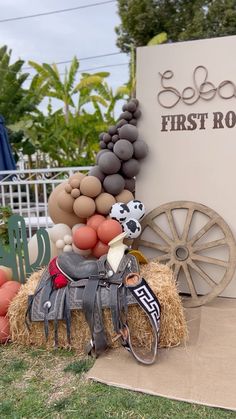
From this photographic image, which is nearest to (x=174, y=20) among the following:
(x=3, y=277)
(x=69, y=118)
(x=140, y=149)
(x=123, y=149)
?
(x=69, y=118)

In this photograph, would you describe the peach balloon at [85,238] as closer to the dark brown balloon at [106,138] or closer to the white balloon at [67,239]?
the white balloon at [67,239]

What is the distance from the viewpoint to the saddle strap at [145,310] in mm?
2357

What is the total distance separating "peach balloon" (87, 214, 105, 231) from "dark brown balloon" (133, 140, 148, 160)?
1.92ft

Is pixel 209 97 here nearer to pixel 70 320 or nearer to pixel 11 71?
pixel 70 320

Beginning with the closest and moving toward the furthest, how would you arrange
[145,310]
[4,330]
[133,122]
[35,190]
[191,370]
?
[191,370] < [145,310] < [4,330] < [133,122] < [35,190]

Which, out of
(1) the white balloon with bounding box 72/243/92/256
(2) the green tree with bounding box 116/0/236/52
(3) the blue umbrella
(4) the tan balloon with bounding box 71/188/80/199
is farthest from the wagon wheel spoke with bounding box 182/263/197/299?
(2) the green tree with bounding box 116/0/236/52

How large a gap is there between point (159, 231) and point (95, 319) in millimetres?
1087

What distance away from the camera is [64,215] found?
10.8 ft

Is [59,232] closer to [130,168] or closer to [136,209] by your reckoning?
[136,209]

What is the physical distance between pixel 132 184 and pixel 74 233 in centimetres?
69

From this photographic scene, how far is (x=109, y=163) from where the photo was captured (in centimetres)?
314

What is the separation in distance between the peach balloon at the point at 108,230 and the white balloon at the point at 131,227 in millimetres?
92

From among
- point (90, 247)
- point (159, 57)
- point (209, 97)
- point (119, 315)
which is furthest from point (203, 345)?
point (159, 57)

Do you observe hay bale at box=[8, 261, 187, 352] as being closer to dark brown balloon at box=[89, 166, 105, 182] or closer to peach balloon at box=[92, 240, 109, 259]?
peach balloon at box=[92, 240, 109, 259]
